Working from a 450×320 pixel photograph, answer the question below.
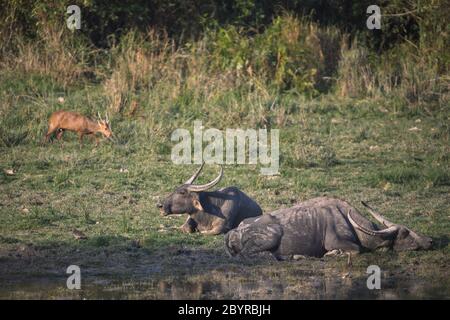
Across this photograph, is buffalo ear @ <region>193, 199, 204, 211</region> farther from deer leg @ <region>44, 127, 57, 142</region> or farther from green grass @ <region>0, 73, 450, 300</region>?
deer leg @ <region>44, 127, 57, 142</region>

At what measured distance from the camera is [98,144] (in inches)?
499

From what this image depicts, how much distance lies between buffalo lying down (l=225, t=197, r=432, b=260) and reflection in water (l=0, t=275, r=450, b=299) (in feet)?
1.99

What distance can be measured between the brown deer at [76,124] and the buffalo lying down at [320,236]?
4342 millimetres

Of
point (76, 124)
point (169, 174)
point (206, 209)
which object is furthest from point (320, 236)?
point (76, 124)

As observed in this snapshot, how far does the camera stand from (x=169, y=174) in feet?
37.9

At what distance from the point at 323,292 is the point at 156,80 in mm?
7681

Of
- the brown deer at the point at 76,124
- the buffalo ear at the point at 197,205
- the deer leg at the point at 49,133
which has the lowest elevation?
the buffalo ear at the point at 197,205

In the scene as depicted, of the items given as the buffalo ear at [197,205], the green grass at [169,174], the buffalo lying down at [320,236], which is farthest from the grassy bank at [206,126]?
the buffalo ear at [197,205]

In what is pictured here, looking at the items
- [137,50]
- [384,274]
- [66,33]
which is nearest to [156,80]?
[137,50]

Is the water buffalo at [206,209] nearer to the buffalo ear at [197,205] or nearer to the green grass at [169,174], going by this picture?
the buffalo ear at [197,205]

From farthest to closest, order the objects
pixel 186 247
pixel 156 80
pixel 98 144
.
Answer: pixel 156 80 < pixel 98 144 < pixel 186 247

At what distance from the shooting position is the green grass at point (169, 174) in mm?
9125
